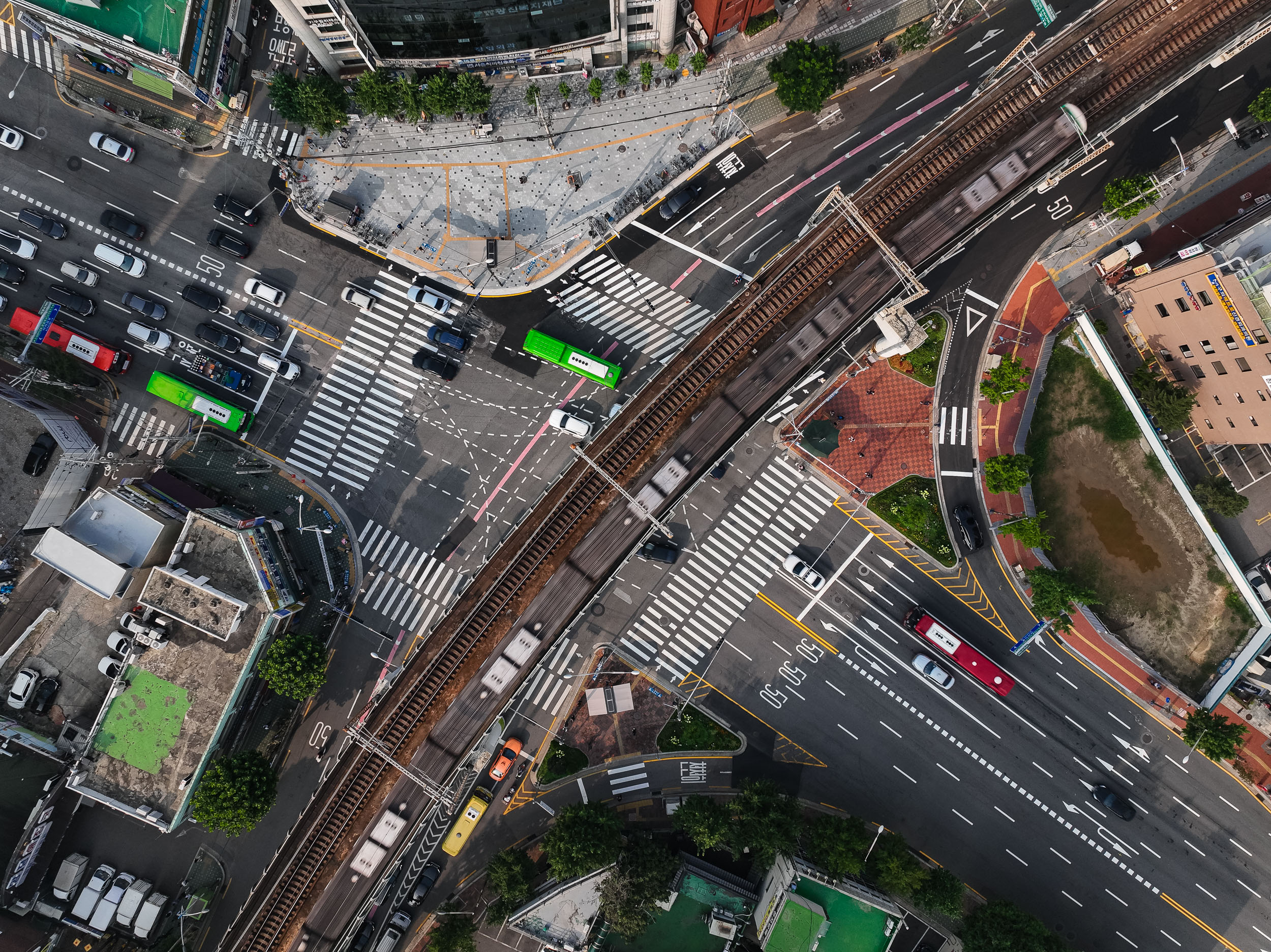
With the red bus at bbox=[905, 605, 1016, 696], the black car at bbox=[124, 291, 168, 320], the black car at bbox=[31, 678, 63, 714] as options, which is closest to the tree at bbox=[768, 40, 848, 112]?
the red bus at bbox=[905, 605, 1016, 696]

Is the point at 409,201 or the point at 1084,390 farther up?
the point at 1084,390

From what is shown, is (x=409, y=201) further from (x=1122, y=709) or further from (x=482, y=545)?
(x=1122, y=709)

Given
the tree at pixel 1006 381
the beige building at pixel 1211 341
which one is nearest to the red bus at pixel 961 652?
the tree at pixel 1006 381

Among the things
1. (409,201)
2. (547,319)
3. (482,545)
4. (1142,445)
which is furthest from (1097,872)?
(409,201)

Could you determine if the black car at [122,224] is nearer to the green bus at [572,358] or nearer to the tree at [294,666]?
the green bus at [572,358]

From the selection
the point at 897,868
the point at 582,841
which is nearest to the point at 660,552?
the point at 582,841
